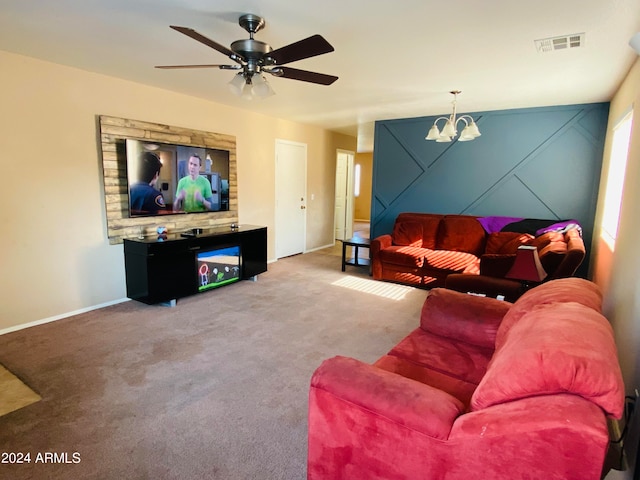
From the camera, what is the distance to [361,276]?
17.3 ft

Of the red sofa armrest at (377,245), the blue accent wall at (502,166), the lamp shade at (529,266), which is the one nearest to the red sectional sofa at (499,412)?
the lamp shade at (529,266)

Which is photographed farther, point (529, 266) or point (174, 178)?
point (174, 178)

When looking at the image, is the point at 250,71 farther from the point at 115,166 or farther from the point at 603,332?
A: the point at 603,332

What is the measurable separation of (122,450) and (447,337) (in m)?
1.92

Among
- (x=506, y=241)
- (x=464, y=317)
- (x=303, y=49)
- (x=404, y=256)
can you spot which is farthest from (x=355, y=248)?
(x=303, y=49)

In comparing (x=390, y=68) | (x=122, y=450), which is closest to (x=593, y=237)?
(x=390, y=68)

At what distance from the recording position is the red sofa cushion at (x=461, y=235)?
4.84 meters

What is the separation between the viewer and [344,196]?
8.30m

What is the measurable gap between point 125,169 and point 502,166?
4.86 m

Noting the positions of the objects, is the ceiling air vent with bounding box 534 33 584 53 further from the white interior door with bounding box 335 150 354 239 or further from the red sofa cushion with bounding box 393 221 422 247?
the white interior door with bounding box 335 150 354 239

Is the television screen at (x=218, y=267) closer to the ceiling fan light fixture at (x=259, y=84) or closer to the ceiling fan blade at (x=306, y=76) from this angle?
the ceiling fan light fixture at (x=259, y=84)

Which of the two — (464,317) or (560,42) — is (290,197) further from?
(464,317)

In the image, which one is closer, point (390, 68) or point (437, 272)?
point (390, 68)

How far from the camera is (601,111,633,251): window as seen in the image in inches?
136
